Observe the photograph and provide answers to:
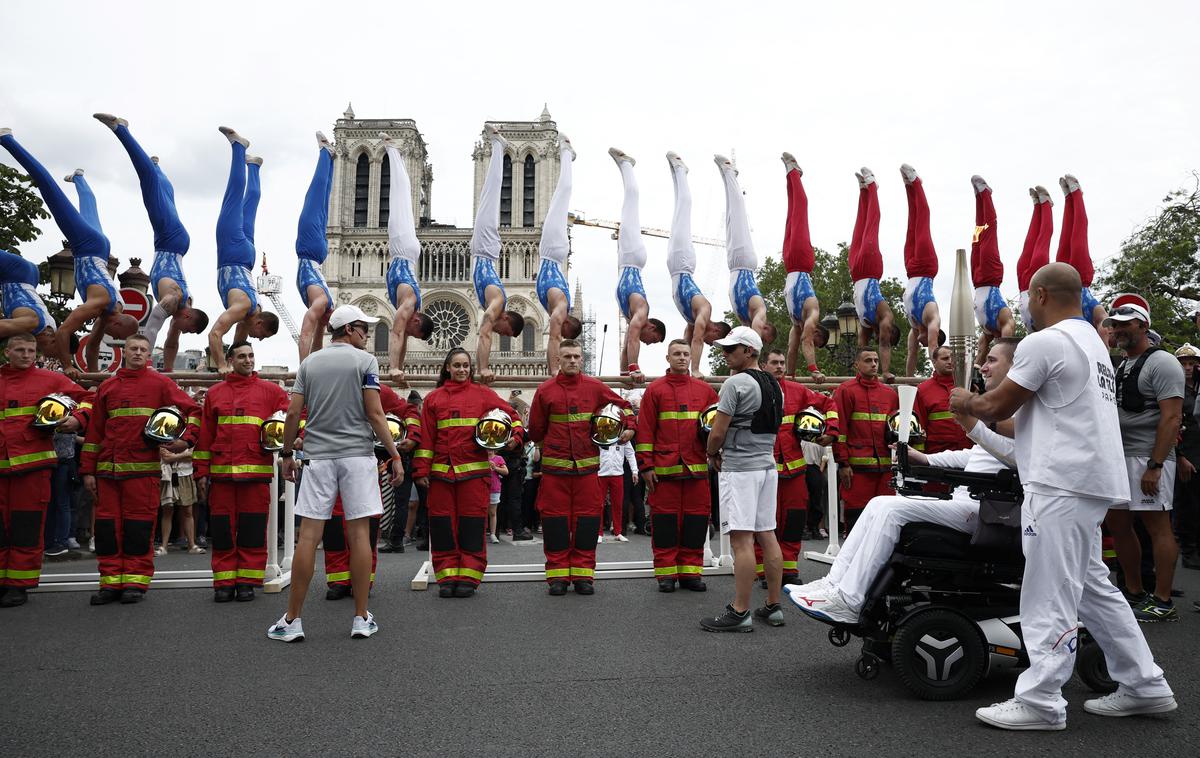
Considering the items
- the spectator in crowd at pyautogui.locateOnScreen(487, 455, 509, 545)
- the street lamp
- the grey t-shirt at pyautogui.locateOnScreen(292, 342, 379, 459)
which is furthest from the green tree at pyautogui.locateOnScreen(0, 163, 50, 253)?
the grey t-shirt at pyautogui.locateOnScreen(292, 342, 379, 459)

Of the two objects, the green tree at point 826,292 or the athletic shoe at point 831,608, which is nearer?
the athletic shoe at point 831,608

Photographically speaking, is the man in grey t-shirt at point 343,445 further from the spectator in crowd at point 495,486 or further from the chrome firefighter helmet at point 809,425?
the spectator in crowd at point 495,486

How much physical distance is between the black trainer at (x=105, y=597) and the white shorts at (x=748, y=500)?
5101 mm

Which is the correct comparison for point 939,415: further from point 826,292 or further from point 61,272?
point 826,292

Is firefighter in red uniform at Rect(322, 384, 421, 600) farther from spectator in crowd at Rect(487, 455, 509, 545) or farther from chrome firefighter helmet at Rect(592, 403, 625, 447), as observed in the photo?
spectator in crowd at Rect(487, 455, 509, 545)

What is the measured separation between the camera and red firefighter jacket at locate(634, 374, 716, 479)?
7547 mm

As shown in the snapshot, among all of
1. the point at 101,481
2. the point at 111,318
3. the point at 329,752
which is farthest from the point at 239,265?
the point at 329,752

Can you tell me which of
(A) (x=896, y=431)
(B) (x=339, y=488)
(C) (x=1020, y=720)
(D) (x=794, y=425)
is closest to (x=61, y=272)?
(B) (x=339, y=488)

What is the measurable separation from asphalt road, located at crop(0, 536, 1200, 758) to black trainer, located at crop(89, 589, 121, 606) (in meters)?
0.32

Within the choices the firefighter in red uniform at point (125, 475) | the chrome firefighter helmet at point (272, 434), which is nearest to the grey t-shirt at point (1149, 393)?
the chrome firefighter helmet at point (272, 434)

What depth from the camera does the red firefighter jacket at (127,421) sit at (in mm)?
7117

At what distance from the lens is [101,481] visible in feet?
23.4

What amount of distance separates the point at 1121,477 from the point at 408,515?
34.3ft

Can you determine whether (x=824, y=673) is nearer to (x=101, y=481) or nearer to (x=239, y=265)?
(x=101, y=481)
